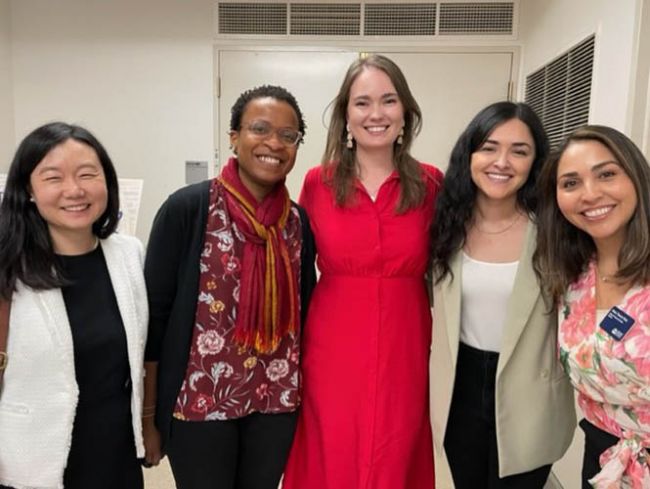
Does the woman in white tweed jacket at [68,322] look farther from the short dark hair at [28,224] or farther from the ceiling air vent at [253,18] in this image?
the ceiling air vent at [253,18]

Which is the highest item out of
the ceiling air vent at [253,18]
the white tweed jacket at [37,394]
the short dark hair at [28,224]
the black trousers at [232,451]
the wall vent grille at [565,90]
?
the ceiling air vent at [253,18]

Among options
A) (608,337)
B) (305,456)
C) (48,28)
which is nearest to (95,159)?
(305,456)

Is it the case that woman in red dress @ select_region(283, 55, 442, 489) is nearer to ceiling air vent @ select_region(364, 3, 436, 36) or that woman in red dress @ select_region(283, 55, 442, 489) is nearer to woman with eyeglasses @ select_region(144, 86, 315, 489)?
woman with eyeglasses @ select_region(144, 86, 315, 489)

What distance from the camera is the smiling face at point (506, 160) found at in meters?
1.36

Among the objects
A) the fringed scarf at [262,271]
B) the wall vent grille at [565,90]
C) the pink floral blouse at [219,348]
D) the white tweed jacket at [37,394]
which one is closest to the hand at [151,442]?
the pink floral blouse at [219,348]

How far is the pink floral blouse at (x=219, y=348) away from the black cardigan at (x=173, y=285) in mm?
21

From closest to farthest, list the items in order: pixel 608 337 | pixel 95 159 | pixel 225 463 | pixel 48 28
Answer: pixel 608 337 < pixel 95 159 < pixel 225 463 < pixel 48 28

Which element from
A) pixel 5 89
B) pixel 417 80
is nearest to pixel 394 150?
pixel 417 80

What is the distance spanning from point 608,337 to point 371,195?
74 cm

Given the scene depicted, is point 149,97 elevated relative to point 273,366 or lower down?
elevated

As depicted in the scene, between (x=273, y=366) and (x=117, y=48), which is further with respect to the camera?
(x=117, y=48)

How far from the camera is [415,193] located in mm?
1503

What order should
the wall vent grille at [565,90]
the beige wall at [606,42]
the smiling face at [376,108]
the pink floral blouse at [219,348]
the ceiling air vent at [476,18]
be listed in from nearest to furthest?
the pink floral blouse at [219,348] → the smiling face at [376,108] → the beige wall at [606,42] → the wall vent grille at [565,90] → the ceiling air vent at [476,18]

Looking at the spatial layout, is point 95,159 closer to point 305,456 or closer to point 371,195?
point 371,195
